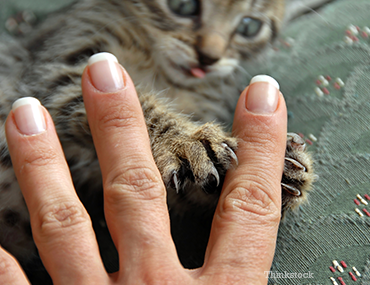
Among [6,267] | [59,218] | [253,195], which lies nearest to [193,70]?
[253,195]

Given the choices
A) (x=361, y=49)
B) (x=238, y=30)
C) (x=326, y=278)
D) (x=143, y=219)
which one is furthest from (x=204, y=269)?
(x=361, y=49)

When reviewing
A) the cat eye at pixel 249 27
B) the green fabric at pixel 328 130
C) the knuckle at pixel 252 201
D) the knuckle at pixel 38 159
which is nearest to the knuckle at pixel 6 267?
the knuckle at pixel 38 159

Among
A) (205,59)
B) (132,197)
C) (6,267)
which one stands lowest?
(6,267)

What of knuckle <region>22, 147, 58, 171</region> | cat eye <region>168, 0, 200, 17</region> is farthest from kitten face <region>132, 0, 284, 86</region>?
knuckle <region>22, 147, 58, 171</region>

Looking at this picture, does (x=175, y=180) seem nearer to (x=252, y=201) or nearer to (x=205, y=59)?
(x=252, y=201)

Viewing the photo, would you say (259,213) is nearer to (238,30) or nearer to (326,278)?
(326,278)
